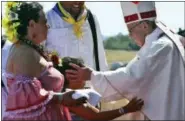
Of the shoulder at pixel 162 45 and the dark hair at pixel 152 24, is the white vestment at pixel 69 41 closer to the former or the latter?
the dark hair at pixel 152 24

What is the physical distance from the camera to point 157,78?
5121mm

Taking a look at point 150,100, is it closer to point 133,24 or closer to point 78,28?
point 133,24

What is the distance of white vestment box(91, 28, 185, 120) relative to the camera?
5070mm

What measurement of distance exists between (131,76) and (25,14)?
1.00 m

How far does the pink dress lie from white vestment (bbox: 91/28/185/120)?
51 cm

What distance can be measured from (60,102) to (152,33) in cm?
100

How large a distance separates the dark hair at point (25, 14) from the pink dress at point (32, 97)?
1.21 ft

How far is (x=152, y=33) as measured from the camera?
5.21 meters

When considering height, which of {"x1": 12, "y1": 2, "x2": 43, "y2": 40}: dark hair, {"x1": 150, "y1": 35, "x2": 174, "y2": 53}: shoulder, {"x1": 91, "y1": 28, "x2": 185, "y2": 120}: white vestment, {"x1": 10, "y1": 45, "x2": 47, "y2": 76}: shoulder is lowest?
{"x1": 91, "y1": 28, "x2": 185, "y2": 120}: white vestment

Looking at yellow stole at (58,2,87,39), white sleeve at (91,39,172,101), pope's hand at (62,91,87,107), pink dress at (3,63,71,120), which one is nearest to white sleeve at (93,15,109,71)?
yellow stole at (58,2,87,39)

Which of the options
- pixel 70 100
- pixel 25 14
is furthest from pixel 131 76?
pixel 25 14

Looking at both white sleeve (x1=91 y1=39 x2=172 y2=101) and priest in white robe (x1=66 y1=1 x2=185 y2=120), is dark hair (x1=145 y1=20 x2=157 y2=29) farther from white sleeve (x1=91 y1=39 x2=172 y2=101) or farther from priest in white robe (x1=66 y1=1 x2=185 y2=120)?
white sleeve (x1=91 y1=39 x2=172 y2=101)

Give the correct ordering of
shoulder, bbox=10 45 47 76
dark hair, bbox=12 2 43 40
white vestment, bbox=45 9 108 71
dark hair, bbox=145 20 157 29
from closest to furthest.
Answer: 1. shoulder, bbox=10 45 47 76
2. dark hair, bbox=12 2 43 40
3. dark hair, bbox=145 20 157 29
4. white vestment, bbox=45 9 108 71

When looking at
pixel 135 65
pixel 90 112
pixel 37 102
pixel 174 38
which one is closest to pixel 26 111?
pixel 37 102
